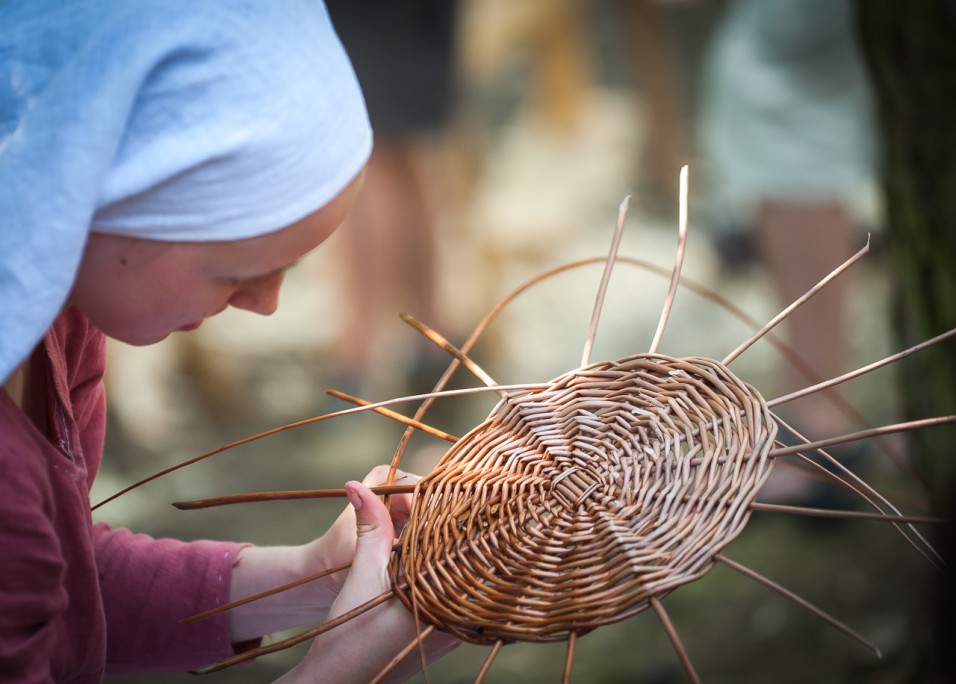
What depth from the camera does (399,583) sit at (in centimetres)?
80

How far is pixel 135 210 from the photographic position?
72 centimetres

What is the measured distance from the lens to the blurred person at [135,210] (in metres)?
0.68

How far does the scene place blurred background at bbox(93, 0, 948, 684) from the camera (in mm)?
1758

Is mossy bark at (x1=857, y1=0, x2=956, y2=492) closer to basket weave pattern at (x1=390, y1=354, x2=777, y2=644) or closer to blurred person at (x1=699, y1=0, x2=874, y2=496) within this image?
basket weave pattern at (x1=390, y1=354, x2=777, y2=644)

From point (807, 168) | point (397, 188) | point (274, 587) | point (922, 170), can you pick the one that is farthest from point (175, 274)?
point (397, 188)

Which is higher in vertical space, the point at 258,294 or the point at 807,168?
the point at 258,294

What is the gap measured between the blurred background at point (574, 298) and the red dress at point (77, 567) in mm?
804

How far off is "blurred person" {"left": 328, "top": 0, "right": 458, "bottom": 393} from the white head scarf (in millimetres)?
1643

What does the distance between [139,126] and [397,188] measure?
187 cm

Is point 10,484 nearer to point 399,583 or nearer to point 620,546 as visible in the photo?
point 399,583

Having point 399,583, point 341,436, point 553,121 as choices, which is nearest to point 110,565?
point 399,583

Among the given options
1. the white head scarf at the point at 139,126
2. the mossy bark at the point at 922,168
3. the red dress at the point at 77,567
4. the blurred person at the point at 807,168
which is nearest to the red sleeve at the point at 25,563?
the red dress at the point at 77,567

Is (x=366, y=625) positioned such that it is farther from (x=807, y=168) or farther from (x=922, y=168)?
(x=807, y=168)

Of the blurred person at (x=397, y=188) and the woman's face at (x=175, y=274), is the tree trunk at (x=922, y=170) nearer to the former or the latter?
the woman's face at (x=175, y=274)
